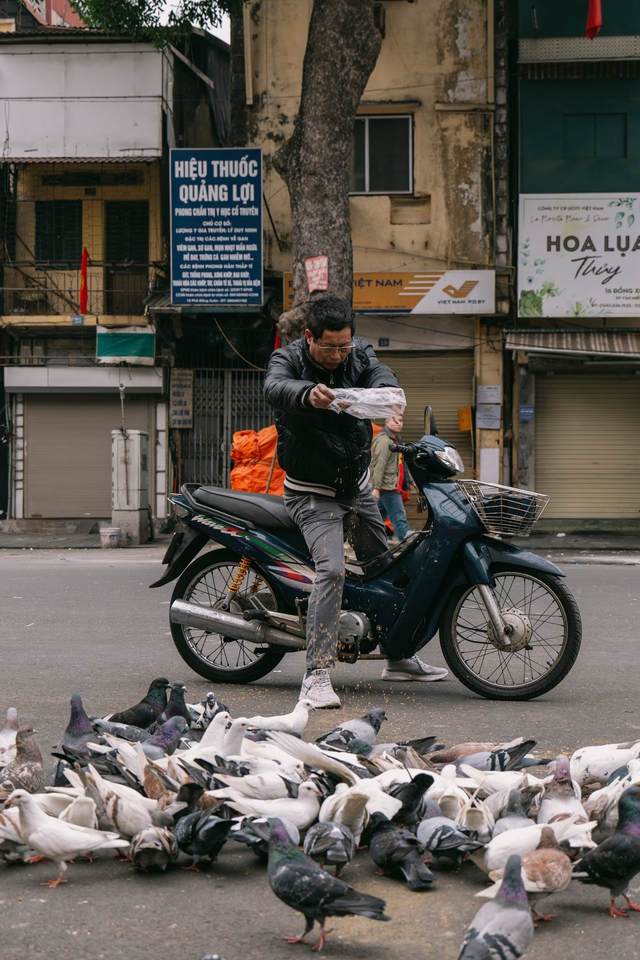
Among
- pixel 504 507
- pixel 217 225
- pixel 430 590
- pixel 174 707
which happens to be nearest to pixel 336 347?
pixel 504 507

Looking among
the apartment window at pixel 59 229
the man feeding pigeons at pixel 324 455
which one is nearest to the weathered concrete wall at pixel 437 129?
the apartment window at pixel 59 229

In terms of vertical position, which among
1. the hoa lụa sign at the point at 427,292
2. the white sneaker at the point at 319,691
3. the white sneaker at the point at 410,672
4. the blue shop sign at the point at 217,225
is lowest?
the white sneaker at the point at 410,672

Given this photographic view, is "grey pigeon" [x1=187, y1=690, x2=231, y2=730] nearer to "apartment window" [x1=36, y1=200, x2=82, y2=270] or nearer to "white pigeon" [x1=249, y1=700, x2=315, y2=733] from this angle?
"white pigeon" [x1=249, y1=700, x2=315, y2=733]

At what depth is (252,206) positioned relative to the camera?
17828 millimetres

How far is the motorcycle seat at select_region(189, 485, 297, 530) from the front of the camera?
5.46 meters

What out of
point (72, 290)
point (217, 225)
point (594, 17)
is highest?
point (594, 17)

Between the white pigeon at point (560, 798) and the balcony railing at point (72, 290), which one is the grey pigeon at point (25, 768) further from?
the balcony railing at point (72, 290)

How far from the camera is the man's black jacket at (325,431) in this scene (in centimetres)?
502

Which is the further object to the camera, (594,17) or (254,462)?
(594,17)

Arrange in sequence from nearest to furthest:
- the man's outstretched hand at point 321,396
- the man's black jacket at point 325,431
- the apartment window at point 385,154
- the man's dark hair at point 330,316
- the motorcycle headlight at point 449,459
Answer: the man's outstretched hand at point 321,396
the man's dark hair at point 330,316
the man's black jacket at point 325,431
the motorcycle headlight at point 449,459
the apartment window at point 385,154

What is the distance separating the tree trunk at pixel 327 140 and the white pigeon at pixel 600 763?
38.0ft

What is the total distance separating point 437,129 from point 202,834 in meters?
17.2

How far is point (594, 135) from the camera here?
18.3 metres

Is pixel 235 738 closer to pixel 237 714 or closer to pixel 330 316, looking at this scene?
pixel 237 714
